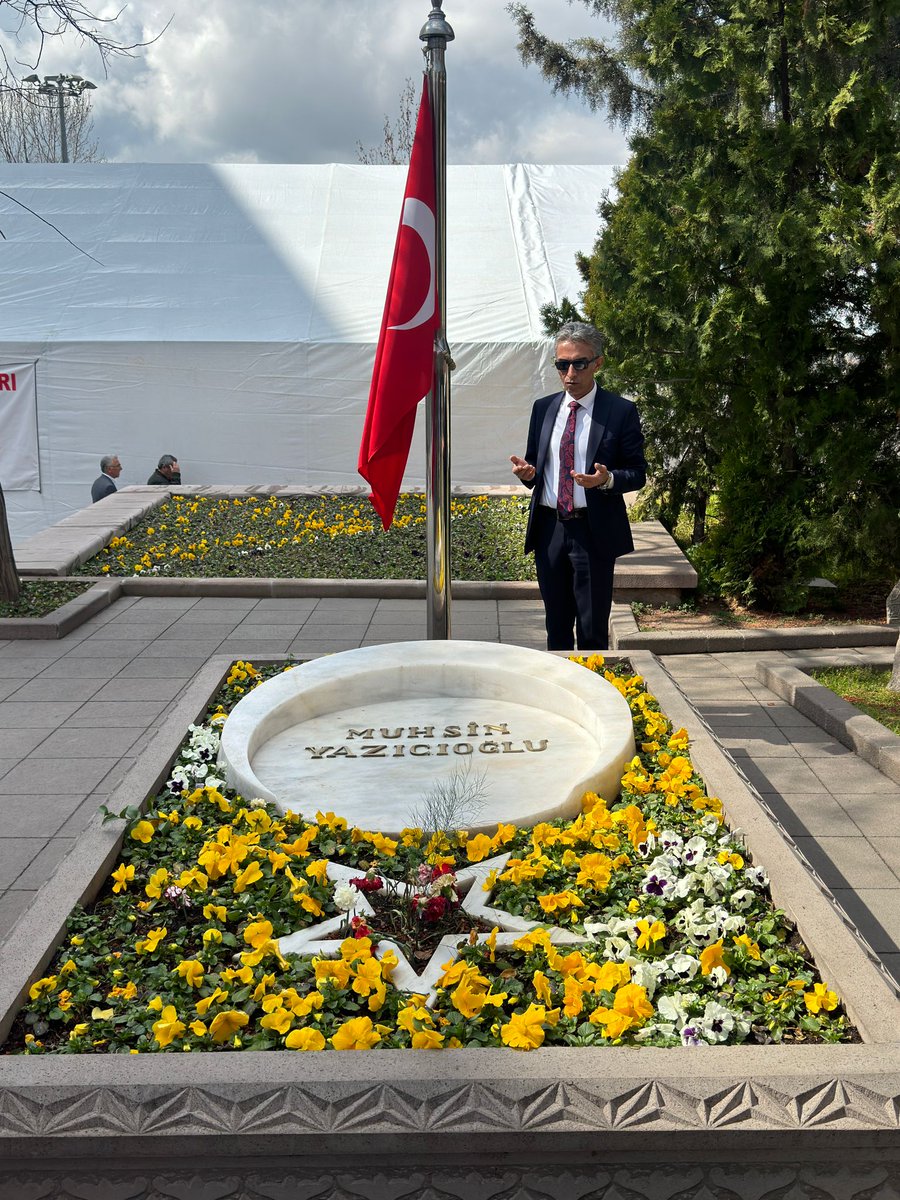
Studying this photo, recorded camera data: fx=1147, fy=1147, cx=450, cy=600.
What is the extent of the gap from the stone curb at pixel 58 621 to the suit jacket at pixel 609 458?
3.56m

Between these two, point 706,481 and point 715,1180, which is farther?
point 706,481

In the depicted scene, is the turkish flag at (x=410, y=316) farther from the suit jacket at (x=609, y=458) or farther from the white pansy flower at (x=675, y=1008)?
the white pansy flower at (x=675, y=1008)

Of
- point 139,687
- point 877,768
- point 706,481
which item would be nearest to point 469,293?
point 706,481

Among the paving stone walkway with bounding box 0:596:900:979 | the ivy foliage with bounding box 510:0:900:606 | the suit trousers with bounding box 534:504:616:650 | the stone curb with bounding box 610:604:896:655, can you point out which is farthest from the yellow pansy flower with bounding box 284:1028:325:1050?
the ivy foliage with bounding box 510:0:900:606

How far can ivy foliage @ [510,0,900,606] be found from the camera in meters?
7.45

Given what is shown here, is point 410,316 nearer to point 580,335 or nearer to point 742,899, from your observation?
point 580,335

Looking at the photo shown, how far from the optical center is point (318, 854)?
3.54 m

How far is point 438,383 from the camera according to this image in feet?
16.1

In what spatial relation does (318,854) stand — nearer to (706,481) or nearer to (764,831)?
(764,831)

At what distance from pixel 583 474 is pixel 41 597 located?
4514 millimetres

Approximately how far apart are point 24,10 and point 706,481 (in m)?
6.10

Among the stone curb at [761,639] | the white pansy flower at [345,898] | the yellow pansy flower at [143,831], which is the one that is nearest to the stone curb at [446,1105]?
the white pansy flower at [345,898]

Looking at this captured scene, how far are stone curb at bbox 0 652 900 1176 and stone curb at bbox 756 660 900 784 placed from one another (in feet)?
8.97

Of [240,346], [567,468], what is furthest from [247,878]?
[240,346]
